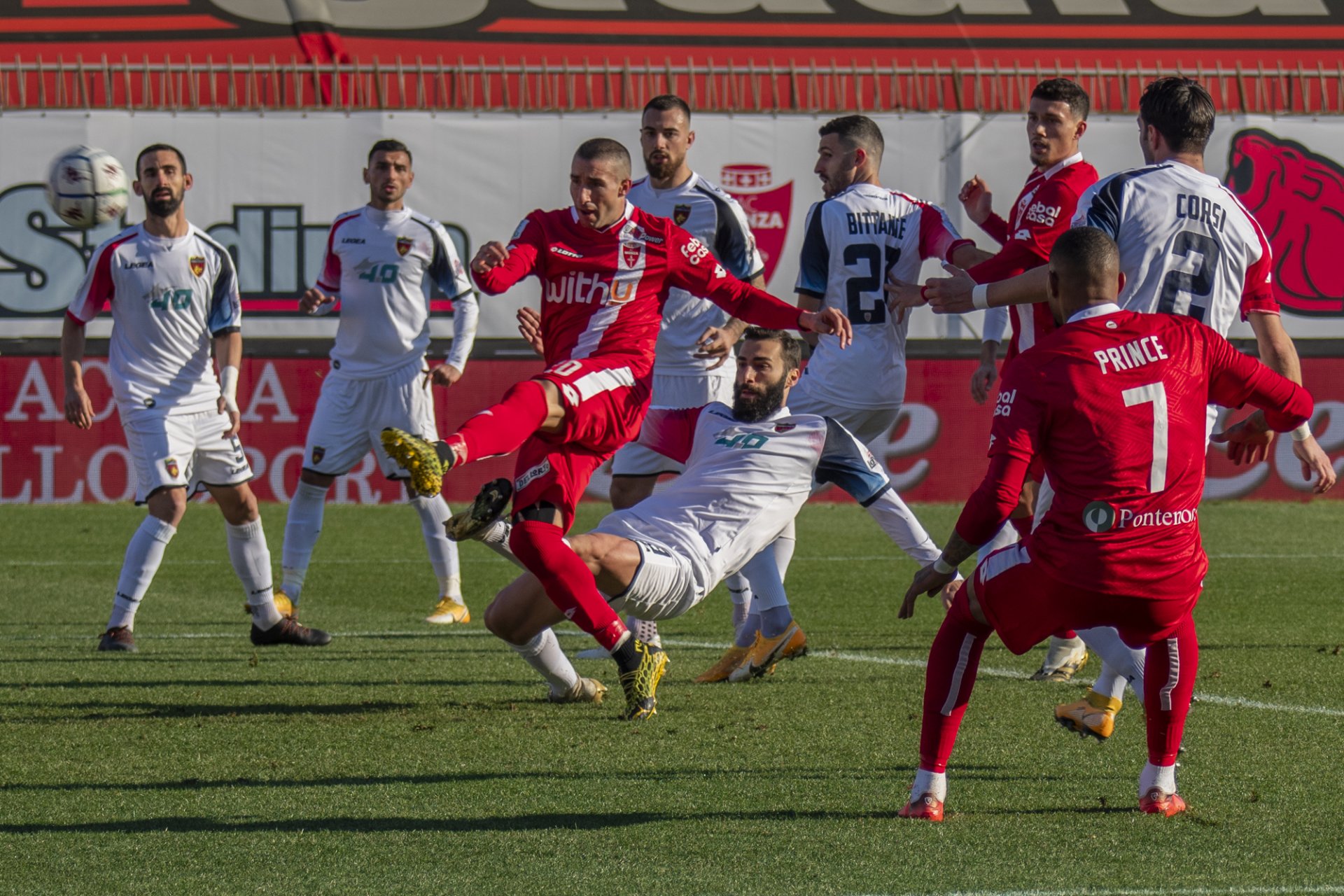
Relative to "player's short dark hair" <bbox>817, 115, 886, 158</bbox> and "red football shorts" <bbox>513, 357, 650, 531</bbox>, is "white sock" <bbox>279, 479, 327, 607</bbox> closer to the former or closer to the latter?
"red football shorts" <bbox>513, 357, 650, 531</bbox>

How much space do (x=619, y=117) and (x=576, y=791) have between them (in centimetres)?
1155

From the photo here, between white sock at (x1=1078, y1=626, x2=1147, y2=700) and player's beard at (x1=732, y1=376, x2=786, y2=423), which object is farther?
player's beard at (x1=732, y1=376, x2=786, y2=423)

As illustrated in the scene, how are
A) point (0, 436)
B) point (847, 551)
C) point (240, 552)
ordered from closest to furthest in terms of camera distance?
point (240, 552)
point (847, 551)
point (0, 436)

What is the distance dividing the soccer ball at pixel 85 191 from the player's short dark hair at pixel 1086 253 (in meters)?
6.33

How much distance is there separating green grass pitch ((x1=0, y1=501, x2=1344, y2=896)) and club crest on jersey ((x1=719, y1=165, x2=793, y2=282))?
23.3ft

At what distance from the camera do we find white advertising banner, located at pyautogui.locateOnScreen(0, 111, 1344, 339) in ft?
49.4

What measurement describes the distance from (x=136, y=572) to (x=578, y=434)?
10.2 feet

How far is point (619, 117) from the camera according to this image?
51.2 feet

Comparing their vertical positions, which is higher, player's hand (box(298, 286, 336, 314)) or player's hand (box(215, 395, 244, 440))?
player's hand (box(298, 286, 336, 314))

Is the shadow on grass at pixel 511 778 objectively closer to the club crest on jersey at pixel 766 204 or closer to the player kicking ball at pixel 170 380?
the player kicking ball at pixel 170 380

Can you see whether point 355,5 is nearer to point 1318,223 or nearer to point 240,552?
point 1318,223

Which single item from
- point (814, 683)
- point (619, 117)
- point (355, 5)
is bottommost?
point (814, 683)

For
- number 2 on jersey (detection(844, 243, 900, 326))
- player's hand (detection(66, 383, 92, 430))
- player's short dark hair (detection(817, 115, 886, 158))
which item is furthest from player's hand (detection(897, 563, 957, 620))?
player's hand (detection(66, 383, 92, 430))

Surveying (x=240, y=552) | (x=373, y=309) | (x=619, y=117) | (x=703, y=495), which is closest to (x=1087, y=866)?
(x=703, y=495)
